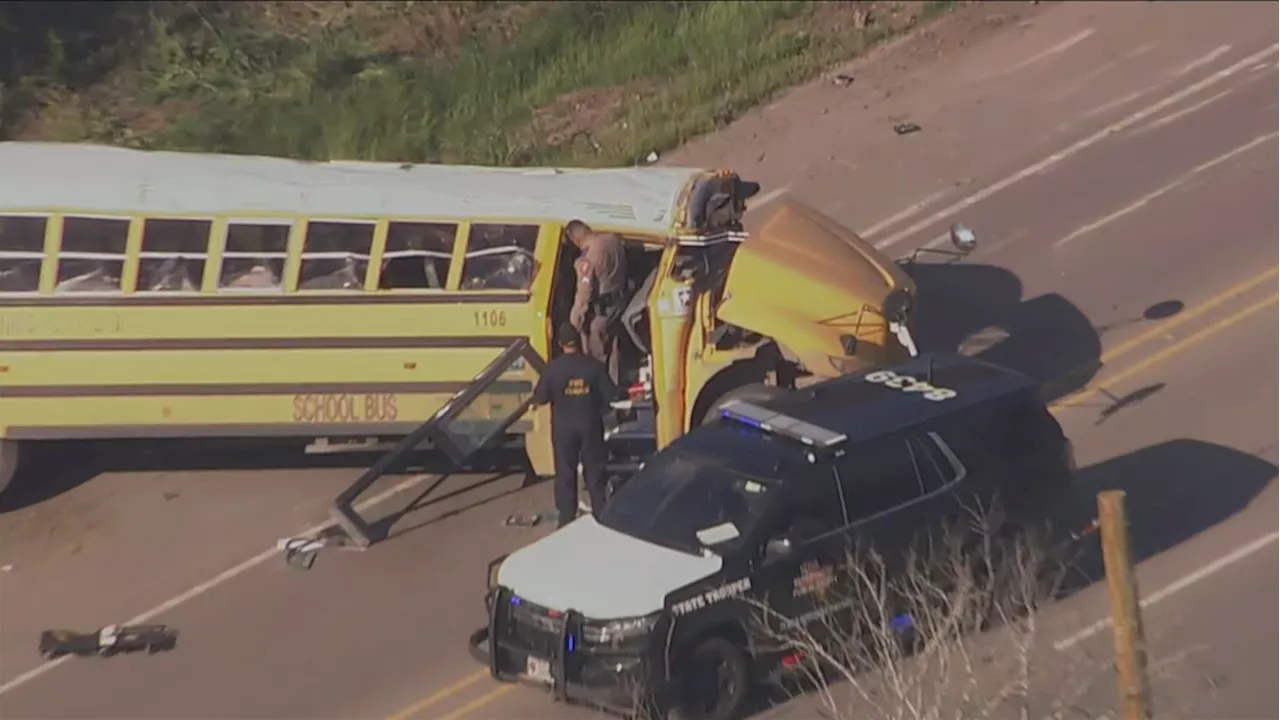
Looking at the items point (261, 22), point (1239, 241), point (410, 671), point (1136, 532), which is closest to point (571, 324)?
point (410, 671)

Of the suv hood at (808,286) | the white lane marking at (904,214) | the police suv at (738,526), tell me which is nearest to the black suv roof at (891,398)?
the police suv at (738,526)

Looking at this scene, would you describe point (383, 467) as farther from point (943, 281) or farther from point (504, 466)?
point (943, 281)

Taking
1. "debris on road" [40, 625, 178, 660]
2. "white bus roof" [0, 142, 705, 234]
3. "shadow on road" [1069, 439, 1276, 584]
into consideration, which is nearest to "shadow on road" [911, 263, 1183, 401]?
"shadow on road" [1069, 439, 1276, 584]

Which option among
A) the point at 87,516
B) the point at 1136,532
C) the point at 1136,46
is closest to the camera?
the point at 1136,532

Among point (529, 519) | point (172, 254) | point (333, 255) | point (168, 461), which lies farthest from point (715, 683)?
point (168, 461)

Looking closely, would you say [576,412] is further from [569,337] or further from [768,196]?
[768,196]

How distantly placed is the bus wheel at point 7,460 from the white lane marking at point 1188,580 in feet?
27.6

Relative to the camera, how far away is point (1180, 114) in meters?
22.4

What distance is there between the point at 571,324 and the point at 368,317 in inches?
62.8

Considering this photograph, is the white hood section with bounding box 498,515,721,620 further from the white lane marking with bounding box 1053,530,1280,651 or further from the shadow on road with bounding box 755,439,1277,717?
the shadow on road with bounding box 755,439,1277,717

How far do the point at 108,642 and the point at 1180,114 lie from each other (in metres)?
12.8

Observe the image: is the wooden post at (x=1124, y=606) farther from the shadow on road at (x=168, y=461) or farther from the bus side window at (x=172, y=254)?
the bus side window at (x=172, y=254)

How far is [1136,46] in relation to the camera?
24266mm

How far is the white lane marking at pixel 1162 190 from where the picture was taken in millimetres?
20078
